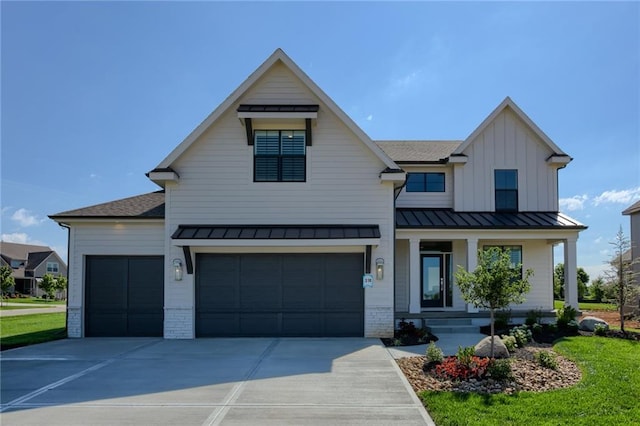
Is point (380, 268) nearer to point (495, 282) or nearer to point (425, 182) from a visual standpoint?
point (495, 282)

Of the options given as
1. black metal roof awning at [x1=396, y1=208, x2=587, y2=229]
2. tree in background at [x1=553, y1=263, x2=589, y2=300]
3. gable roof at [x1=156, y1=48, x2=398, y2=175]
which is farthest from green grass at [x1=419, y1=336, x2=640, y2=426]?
tree in background at [x1=553, y1=263, x2=589, y2=300]

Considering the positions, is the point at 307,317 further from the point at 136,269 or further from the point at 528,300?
the point at 528,300

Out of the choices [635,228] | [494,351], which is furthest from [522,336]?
[635,228]

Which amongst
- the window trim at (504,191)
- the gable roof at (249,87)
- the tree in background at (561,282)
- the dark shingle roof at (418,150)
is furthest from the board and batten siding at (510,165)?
the tree in background at (561,282)

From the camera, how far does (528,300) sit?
16719 mm

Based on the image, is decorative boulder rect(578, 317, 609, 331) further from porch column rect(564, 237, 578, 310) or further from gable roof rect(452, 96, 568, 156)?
gable roof rect(452, 96, 568, 156)

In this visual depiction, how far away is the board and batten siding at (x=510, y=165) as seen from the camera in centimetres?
1703

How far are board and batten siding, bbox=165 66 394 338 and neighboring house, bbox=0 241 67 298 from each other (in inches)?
2078

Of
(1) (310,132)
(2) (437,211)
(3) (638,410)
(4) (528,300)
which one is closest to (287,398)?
(3) (638,410)

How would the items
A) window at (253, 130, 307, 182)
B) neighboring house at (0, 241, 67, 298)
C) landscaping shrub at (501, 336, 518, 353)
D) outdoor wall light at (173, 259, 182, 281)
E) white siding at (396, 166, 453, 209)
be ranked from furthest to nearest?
neighboring house at (0, 241, 67, 298) < white siding at (396, 166, 453, 209) < window at (253, 130, 307, 182) < outdoor wall light at (173, 259, 182, 281) < landscaping shrub at (501, 336, 518, 353)

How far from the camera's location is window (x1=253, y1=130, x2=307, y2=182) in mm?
13828

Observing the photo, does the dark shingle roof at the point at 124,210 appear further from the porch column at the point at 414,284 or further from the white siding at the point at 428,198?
the white siding at the point at 428,198

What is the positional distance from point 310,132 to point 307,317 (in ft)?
18.1

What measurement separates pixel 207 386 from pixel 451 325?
350 inches
